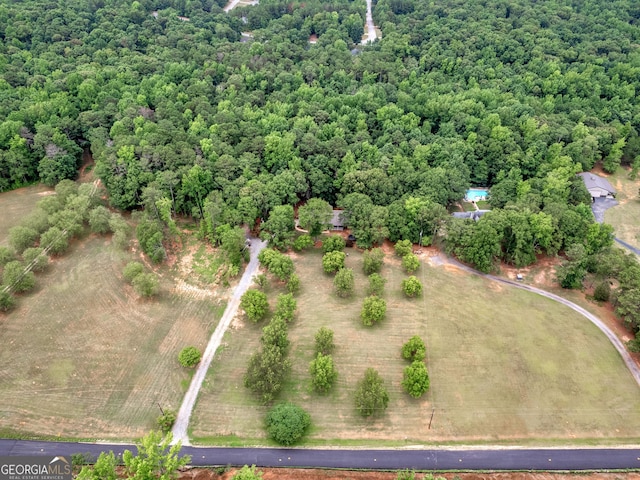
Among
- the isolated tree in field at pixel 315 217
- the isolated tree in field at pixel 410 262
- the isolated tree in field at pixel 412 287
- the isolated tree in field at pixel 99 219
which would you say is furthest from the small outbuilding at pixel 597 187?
the isolated tree in field at pixel 99 219

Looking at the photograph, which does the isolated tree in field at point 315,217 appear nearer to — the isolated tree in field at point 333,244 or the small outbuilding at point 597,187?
the isolated tree in field at point 333,244

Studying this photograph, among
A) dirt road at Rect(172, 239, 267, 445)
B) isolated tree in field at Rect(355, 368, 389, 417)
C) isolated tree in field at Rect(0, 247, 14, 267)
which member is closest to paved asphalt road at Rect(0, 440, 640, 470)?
dirt road at Rect(172, 239, 267, 445)

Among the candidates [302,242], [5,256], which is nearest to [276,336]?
[302,242]

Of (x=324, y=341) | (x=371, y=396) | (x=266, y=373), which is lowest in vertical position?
(x=371, y=396)

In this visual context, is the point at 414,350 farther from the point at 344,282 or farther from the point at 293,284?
the point at 293,284

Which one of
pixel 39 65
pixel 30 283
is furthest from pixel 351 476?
pixel 39 65

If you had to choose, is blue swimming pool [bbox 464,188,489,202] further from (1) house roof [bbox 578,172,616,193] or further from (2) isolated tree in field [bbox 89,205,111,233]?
(2) isolated tree in field [bbox 89,205,111,233]
